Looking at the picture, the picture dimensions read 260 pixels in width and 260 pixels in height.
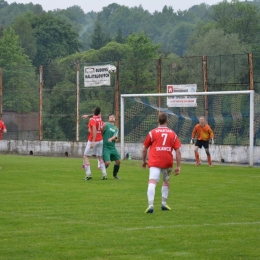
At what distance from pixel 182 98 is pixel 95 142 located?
1125 centimetres

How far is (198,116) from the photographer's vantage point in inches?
1280

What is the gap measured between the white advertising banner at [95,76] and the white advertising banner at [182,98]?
3.78 m

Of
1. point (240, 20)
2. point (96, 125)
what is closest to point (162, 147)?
point (96, 125)

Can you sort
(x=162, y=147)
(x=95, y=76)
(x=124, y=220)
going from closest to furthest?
(x=124, y=220) → (x=162, y=147) → (x=95, y=76)

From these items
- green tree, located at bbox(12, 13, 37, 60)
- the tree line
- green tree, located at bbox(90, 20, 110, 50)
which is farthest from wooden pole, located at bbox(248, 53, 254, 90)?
green tree, located at bbox(90, 20, 110, 50)

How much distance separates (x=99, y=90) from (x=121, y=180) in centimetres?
1553

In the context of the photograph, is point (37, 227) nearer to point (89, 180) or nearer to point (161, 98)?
point (89, 180)

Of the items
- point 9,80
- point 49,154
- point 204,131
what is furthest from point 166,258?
point 9,80

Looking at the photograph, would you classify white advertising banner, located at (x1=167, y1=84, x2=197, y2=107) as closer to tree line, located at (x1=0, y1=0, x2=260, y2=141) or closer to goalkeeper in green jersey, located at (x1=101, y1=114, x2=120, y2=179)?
tree line, located at (x1=0, y1=0, x2=260, y2=141)

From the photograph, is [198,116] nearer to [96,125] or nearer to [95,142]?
[95,142]

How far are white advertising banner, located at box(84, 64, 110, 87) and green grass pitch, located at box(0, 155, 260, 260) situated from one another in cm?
1470

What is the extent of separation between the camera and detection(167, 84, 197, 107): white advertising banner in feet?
107

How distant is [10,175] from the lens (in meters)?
23.7

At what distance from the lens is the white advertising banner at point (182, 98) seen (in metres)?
32.7
